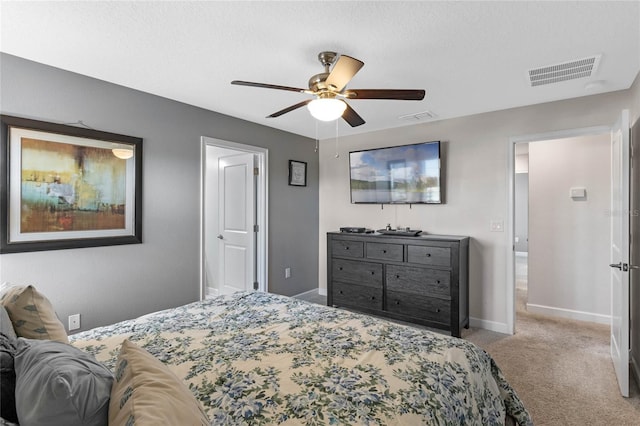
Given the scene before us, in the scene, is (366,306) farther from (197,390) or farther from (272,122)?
(197,390)

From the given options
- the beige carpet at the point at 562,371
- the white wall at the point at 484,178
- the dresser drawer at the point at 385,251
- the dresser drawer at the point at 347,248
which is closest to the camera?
the beige carpet at the point at 562,371

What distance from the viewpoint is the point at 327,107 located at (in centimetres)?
209

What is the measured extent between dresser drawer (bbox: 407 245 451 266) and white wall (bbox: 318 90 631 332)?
0.57 meters

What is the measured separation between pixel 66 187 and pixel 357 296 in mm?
3104

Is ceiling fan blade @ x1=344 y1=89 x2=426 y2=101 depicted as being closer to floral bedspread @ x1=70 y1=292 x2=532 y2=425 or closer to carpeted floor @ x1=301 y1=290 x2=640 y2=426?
floral bedspread @ x1=70 y1=292 x2=532 y2=425

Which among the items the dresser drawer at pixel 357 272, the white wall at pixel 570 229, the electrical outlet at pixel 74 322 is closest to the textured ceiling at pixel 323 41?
the white wall at pixel 570 229

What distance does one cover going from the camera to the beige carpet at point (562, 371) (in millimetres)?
2119

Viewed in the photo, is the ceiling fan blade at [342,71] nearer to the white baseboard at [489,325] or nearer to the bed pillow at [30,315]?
the bed pillow at [30,315]

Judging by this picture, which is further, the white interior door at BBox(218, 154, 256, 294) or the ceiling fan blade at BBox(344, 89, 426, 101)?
the white interior door at BBox(218, 154, 256, 294)

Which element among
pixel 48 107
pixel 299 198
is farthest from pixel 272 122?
pixel 48 107

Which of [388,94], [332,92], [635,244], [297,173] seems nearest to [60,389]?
[332,92]

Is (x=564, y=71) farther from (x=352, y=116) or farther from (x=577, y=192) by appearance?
(x=577, y=192)

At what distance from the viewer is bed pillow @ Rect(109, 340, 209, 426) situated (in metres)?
0.69

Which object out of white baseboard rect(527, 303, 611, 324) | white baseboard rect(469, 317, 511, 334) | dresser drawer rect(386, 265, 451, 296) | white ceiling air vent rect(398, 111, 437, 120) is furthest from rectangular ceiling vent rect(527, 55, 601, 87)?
white baseboard rect(527, 303, 611, 324)
